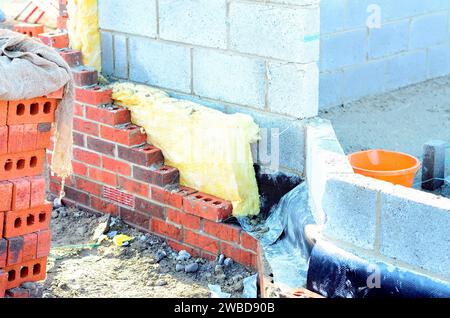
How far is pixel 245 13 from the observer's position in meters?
4.77

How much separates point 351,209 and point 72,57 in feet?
8.37

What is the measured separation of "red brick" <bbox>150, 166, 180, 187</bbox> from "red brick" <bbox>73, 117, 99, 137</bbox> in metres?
0.58

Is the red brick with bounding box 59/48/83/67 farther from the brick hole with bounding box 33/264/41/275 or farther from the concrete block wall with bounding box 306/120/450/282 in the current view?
the concrete block wall with bounding box 306/120/450/282

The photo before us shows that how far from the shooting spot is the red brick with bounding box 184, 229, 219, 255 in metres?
4.91

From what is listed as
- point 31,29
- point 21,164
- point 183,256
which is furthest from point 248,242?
point 31,29

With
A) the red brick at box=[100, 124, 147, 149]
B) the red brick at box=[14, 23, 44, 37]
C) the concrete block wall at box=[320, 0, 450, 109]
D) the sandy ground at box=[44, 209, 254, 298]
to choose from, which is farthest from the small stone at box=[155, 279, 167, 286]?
the red brick at box=[14, 23, 44, 37]

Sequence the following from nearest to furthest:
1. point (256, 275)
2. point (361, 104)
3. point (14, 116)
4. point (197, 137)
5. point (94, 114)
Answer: point (14, 116), point (256, 275), point (197, 137), point (94, 114), point (361, 104)

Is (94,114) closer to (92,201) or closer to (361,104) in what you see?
(92,201)

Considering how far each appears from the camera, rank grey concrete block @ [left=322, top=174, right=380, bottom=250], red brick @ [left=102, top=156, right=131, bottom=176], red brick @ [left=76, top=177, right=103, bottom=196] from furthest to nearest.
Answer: red brick @ [left=76, top=177, right=103, bottom=196]
red brick @ [left=102, top=156, right=131, bottom=176]
grey concrete block @ [left=322, top=174, right=380, bottom=250]

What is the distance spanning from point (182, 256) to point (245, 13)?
1424 millimetres

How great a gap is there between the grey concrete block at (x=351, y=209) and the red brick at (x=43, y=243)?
1.42m

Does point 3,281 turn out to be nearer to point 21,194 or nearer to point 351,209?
point 21,194
